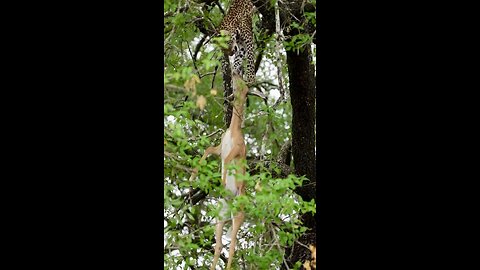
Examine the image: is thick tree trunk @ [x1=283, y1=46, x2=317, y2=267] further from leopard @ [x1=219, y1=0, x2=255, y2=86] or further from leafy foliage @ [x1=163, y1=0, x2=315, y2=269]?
leopard @ [x1=219, y1=0, x2=255, y2=86]

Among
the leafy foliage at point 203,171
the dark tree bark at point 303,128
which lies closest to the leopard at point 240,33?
the leafy foliage at point 203,171

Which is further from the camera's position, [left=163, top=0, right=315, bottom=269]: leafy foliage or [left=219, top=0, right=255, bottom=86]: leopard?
[left=219, top=0, right=255, bottom=86]: leopard

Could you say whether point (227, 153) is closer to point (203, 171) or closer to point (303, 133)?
point (203, 171)

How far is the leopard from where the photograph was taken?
317cm

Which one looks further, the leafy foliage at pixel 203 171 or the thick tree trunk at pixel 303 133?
the thick tree trunk at pixel 303 133

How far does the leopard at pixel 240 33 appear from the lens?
10.4 ft

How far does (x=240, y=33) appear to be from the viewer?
3.19m

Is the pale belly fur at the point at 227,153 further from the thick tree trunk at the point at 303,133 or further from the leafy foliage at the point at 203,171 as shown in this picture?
the thick tree trunk at the point at 303,133

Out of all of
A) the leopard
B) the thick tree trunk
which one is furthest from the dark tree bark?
the leopard
